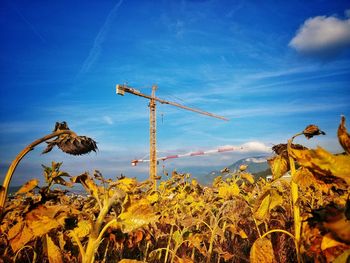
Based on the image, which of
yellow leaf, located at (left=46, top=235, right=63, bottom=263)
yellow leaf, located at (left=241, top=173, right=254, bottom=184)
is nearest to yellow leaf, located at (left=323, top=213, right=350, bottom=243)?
yellow leaf, located at (left=46, top=235, right=63, bottom=263)

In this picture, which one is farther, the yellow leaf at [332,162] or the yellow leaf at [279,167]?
the yellow leaf at [279,167]

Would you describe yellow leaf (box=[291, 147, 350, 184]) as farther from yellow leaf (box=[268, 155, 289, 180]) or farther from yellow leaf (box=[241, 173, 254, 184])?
yellow leaf (box=[241, 173, 254, 184])

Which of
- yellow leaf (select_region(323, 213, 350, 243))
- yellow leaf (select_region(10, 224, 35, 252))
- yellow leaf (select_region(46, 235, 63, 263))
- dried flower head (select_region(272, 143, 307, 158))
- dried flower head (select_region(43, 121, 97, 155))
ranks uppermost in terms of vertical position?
dried flower head (select_region(43, 121, 97, 155))

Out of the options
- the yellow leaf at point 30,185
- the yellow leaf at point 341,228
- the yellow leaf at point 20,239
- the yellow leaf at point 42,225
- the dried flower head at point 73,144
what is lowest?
the yellow leaf at point 20,239

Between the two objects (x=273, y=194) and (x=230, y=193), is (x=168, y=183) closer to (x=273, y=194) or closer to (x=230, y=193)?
(x=230, y=193)

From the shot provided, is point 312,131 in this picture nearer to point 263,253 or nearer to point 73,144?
point 263,253

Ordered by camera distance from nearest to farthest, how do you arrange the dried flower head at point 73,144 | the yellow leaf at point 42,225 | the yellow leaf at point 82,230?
the yellow leaf at point 42,225
the dried flower head at point 73,144
the yellow leaf at point 82,230

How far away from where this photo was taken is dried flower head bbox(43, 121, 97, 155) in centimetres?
214

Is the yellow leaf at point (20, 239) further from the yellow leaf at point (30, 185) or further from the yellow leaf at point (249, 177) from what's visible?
the yellow leaf at point (249, 177)

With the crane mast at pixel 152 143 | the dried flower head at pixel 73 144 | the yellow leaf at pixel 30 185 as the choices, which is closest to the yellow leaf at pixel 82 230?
the yellow leaf at pixel 30 185

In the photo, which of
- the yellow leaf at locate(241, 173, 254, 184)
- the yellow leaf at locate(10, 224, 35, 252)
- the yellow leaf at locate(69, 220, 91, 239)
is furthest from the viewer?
the yellow leaf at locate(241, 173, 254, 184)

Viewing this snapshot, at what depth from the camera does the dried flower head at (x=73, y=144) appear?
84.4 inches

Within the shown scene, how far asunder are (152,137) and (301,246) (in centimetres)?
6783

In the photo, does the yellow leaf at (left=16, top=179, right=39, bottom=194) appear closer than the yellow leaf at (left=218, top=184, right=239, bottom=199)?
Yes
